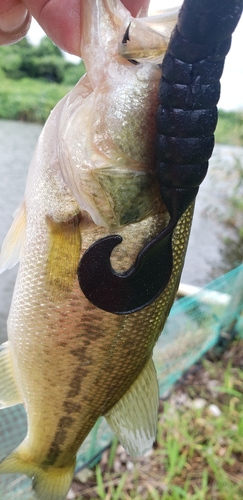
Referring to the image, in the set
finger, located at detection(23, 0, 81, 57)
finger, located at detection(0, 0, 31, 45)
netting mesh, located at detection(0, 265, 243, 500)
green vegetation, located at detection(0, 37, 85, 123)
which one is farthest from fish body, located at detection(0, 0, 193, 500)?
green vegetation, located at detection(0, 37, 85, 123)

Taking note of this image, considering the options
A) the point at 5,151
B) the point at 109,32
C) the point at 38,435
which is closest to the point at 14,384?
the point at 38,435

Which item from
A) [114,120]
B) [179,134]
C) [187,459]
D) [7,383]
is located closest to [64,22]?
[114,120]

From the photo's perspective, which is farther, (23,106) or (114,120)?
(23,106)

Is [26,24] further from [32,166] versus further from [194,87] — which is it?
[194,87]

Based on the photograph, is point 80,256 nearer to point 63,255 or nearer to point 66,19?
point 63,255

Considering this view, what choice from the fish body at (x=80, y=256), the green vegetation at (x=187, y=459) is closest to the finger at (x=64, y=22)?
the fish body at (x=80, y=256)
